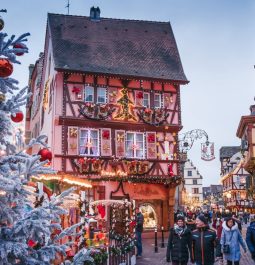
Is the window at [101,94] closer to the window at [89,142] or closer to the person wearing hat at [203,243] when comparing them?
the window at [89,142]

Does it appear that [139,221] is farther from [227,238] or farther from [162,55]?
[162,55]

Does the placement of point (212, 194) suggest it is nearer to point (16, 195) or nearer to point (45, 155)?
point (45, 155)

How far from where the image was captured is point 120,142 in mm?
28453

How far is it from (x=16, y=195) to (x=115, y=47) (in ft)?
90.1

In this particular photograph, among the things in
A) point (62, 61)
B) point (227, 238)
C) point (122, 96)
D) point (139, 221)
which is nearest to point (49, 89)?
point (62, 61)

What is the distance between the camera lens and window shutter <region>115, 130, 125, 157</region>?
2828cm

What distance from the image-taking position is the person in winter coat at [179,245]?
10.0 metres

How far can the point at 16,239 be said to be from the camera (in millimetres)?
4586

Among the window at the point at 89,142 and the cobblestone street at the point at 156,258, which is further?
the window at the point at 89,142

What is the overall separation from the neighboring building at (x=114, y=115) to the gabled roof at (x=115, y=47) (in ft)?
0.23

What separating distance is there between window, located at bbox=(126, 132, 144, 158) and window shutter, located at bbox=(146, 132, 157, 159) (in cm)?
37

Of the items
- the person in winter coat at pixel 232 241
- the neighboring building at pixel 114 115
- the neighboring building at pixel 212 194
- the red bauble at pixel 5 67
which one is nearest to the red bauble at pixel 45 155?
the red bauble at pixel 5 67

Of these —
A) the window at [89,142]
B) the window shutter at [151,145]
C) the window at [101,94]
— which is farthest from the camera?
the window shutter at [151,145]

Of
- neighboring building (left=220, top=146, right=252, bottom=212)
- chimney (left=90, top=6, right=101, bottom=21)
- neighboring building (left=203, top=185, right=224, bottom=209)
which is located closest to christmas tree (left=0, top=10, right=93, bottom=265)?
chimney (left=90, top=6, right=101, bottom=21)
